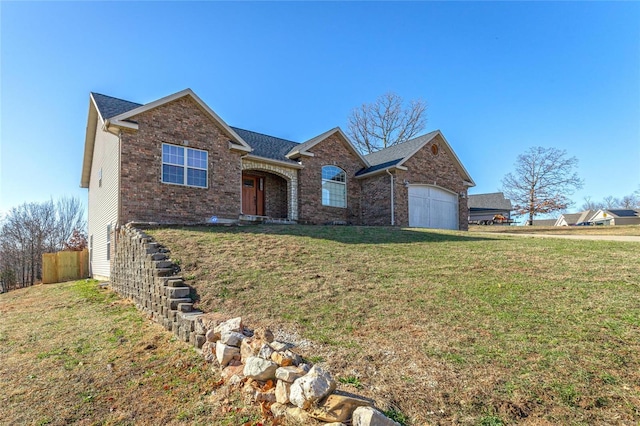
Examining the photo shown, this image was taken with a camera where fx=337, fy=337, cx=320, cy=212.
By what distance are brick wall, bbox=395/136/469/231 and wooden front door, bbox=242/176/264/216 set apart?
21.1ft

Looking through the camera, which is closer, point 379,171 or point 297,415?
point 297,415

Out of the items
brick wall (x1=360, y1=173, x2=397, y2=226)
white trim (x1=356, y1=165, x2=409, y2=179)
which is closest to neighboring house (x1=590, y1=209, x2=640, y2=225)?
white trim (x1=356, y1=165, x2=409, y2=179)

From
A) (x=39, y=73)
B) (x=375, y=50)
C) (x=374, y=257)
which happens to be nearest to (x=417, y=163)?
(x=375, y=50)

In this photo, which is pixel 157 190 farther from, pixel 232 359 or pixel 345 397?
pixel 345 397

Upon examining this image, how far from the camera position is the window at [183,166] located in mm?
11383

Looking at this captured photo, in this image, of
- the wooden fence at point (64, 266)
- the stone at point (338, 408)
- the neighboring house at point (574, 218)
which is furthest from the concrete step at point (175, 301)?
the neighboring house at point (574, 218)

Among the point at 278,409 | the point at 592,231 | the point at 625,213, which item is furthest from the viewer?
the point at 625,213

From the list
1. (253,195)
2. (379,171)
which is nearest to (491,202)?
(379,171)

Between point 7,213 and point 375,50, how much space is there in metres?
29.4

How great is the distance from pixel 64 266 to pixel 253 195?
10.1m

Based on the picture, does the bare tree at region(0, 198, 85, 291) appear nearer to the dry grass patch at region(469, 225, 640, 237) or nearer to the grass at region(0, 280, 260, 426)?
the grass at region(0, 280, 260, 426)

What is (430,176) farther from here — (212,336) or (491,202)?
(491,202)

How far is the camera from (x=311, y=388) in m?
2.60

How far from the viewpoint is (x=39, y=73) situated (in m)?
10.1
